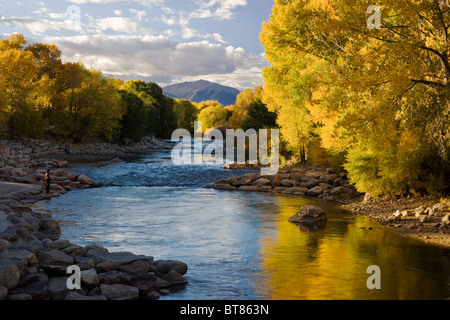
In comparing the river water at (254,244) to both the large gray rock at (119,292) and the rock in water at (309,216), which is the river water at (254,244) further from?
the large gray rock at (119,292)

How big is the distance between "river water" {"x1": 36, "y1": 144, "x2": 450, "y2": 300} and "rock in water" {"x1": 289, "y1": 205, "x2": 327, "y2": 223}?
0.54 meters

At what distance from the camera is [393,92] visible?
14852 mm

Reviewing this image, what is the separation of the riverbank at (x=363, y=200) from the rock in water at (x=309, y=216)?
2562 mm

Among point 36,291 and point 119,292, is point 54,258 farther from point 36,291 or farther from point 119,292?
point 119,292

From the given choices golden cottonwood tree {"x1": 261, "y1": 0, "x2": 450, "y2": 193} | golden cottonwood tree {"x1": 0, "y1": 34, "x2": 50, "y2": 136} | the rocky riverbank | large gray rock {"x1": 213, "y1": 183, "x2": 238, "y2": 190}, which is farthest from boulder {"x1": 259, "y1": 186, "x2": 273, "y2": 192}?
golden cottonwood tree {"x1": 0, "y1": 34, "x2": 50, "y2": 136}

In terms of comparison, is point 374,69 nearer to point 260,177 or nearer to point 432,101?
point 432,101

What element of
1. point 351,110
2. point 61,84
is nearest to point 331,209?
point 351,110

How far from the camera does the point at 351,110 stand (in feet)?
68.9

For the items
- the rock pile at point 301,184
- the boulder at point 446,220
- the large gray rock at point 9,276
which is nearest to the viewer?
the large gray rock at point 9,276

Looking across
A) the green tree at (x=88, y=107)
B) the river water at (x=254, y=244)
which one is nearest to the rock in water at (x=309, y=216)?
the river water at (x=254, y=244)

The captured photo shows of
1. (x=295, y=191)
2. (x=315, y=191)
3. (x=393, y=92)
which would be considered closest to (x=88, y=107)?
(x=295, y=191)

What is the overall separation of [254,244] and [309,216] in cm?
490

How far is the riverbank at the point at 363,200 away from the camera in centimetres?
1638
